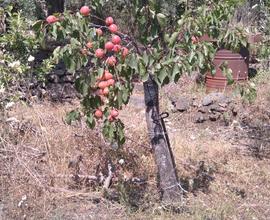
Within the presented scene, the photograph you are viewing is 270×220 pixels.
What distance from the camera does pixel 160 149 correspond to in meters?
3.84

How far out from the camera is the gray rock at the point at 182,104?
711cm

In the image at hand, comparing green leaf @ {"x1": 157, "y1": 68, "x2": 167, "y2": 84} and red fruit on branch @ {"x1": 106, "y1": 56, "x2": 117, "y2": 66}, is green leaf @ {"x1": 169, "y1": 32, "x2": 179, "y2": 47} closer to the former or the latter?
green leaf @ {"x1": 157, "y1": 68, "x2": 167, "y2": 84}

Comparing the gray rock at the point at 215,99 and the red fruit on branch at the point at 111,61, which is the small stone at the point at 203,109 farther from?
the red fruit on branch at the point at 111,61

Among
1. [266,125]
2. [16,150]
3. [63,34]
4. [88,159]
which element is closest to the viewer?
[63,34]

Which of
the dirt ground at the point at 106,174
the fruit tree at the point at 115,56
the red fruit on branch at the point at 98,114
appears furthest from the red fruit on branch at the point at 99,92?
the dirt ground at the point at 106,174

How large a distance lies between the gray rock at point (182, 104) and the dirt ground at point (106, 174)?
155 centimetres

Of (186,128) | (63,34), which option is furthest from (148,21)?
(186,128)

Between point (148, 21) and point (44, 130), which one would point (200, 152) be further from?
point (148, 21)

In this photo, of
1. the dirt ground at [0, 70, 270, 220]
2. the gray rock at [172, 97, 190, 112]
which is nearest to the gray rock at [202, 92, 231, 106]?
the gray rock at [172, 97, 190, 112]

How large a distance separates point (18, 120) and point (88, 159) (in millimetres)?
753

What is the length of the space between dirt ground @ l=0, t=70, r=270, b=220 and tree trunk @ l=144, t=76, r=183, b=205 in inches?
5.1

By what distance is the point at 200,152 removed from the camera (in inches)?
205

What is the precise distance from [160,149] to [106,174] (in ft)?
2.67

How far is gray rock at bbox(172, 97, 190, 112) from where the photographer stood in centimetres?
711
